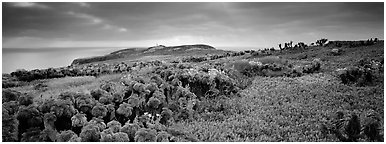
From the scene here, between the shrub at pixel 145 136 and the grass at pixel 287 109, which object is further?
the grass at pixel 287 109

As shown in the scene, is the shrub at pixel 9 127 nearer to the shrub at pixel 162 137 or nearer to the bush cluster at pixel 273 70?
the shrub at pixel 162 137

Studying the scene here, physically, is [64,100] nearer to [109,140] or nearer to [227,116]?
[109,140]

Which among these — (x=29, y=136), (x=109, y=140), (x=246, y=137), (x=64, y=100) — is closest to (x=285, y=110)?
(x=246, y=137)

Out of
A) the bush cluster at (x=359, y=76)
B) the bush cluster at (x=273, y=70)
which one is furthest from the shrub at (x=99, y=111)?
the bush cluster at (x=273, y=70)

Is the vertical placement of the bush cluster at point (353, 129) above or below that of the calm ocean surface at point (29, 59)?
below

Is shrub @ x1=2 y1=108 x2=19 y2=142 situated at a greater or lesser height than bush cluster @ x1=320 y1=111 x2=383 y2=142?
greater

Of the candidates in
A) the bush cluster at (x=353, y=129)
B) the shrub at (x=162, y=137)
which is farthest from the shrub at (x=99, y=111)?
the bush cluster at (x=353, y=129)

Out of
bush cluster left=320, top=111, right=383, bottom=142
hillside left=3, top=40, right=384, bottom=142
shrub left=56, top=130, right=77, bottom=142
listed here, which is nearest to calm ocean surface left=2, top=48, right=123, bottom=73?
hillside left=3, top=40, right=384, bottom=142

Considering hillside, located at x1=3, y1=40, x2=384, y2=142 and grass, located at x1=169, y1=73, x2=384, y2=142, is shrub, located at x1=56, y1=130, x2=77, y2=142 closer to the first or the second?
hillside, located at x1=3, y1=40, x2=384, y2=142

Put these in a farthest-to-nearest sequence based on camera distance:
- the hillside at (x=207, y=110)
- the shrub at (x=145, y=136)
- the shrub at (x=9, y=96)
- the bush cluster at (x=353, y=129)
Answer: the shrub at (x=9, y=96) → the bush cluster at (x=353, y=129) → the hillside at (x=207, y=110) → the shrub at (x=145, y=136)

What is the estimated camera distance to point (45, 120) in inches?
391

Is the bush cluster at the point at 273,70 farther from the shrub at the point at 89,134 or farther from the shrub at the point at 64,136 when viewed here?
the shrub at the point at 64,136

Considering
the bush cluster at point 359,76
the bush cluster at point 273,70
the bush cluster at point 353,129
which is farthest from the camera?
the bush cluster at point 273,70

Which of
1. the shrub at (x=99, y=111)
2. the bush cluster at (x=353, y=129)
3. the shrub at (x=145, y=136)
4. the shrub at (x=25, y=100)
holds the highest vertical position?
the shrub at (x=25, y=100)
